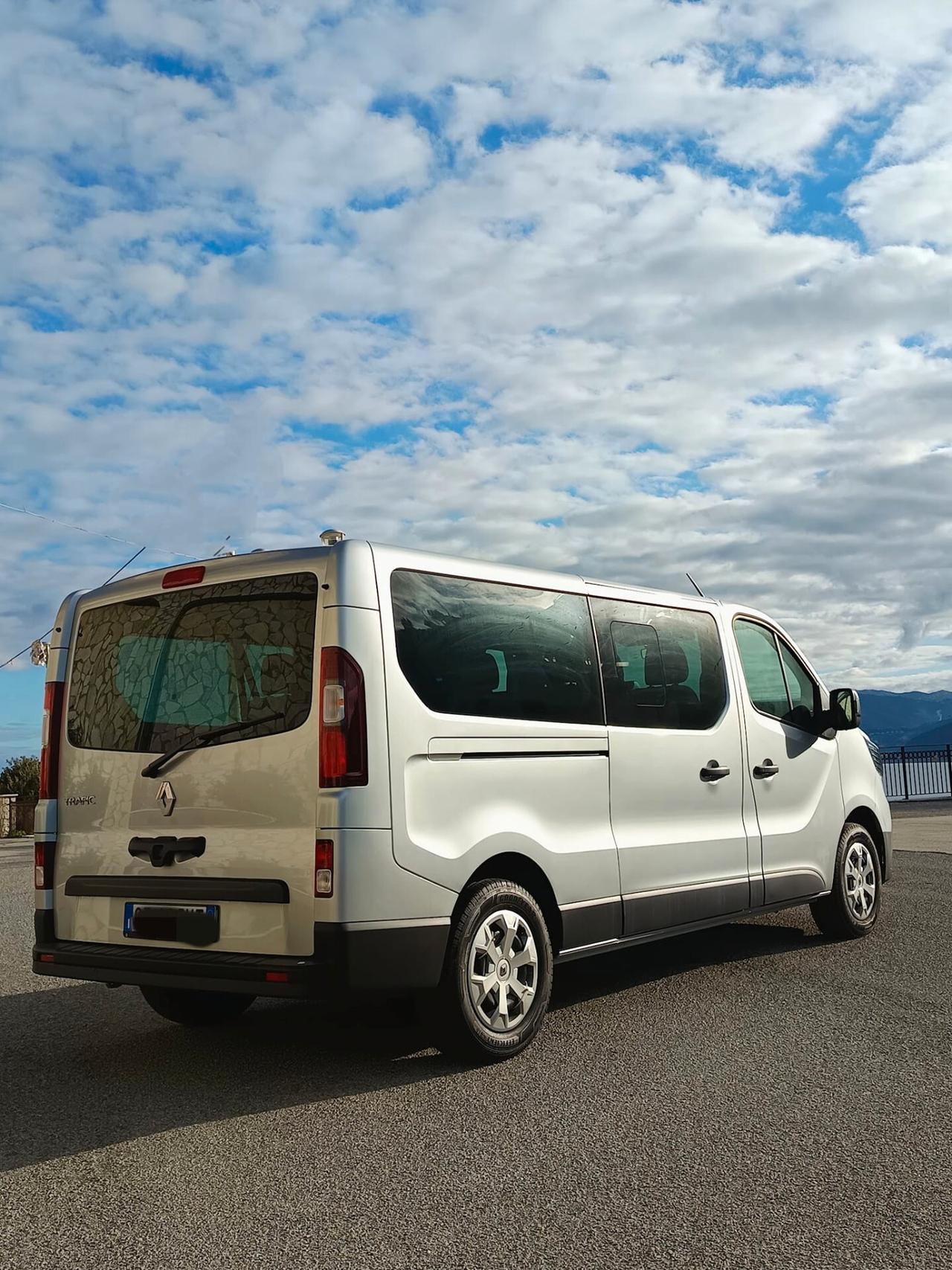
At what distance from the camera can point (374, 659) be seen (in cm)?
503

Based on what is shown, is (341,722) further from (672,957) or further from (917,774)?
(917,774)

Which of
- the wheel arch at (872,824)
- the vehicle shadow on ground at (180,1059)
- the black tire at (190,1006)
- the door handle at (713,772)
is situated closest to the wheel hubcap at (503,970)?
the vehicle shadow on ground at (180,1059)

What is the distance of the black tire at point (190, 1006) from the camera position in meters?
6.32

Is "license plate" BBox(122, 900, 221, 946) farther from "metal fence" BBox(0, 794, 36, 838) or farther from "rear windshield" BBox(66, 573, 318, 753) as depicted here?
"metal fence" BBox(0, 794, 36, 838)

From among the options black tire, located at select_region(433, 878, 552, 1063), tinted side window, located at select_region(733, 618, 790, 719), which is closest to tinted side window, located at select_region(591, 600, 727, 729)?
tinted side window, located at select_region(733, 618, 790, 719)

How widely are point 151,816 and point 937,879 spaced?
8.57 meters

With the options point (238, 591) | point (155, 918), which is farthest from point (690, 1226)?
point (238, 591)

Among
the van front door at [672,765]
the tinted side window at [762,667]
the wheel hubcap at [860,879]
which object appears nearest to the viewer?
the van front door at [672,765]

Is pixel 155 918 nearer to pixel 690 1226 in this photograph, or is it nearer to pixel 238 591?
pixel 238 591

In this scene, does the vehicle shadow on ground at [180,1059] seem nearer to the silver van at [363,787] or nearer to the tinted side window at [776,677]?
the silver van at [363,787]

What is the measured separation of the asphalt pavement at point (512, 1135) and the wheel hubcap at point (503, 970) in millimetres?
252

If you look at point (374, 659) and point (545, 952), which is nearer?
point (374, 659)

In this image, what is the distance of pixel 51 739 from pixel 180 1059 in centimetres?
159

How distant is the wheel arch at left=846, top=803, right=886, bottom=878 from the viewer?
8.52 m
